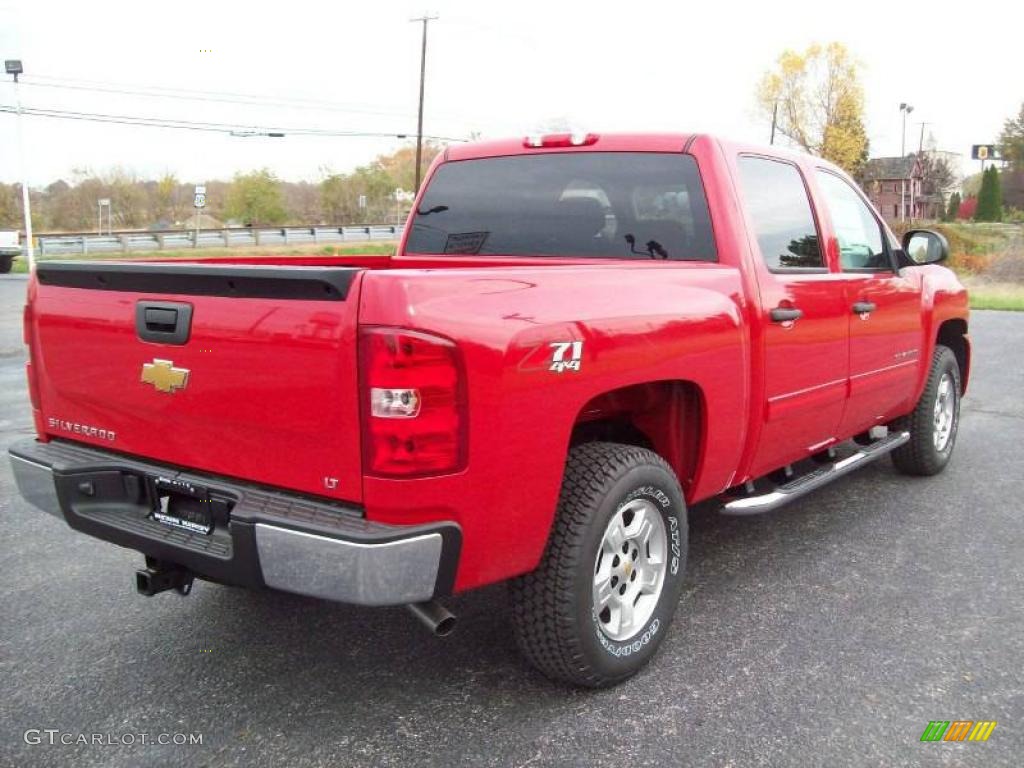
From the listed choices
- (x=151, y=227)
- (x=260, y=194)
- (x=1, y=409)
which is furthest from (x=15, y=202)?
(x=1, y=409)

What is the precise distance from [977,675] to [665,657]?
Answer: 41.8 inches

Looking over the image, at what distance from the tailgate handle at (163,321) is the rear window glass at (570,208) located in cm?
172

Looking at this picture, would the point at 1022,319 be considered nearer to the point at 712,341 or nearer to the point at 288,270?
the point at 712,341

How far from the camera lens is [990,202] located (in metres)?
68.4

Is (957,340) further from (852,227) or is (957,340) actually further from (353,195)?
(353,195)

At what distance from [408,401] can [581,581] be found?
0.86m

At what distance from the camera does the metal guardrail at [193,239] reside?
126 feet

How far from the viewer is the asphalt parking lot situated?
2.71 metres

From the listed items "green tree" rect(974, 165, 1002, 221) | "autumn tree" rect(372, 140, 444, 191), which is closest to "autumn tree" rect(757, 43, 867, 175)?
"green tree" rect(974, 165, 1002, 221)

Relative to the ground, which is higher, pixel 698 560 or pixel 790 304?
pixel 790 304

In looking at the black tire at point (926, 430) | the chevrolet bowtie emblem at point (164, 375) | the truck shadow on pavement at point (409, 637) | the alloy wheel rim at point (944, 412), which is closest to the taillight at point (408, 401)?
the chevrolet bowtie emblem at point (164, 375)

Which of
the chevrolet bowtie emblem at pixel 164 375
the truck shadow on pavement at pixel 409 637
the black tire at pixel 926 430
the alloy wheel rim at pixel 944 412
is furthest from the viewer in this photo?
the alloy wheel rim at pixel 944 412

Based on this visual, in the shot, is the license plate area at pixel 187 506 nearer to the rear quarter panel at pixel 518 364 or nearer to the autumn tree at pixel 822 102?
the rear quarter panel at pixel 518 364

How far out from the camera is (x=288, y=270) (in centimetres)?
240
